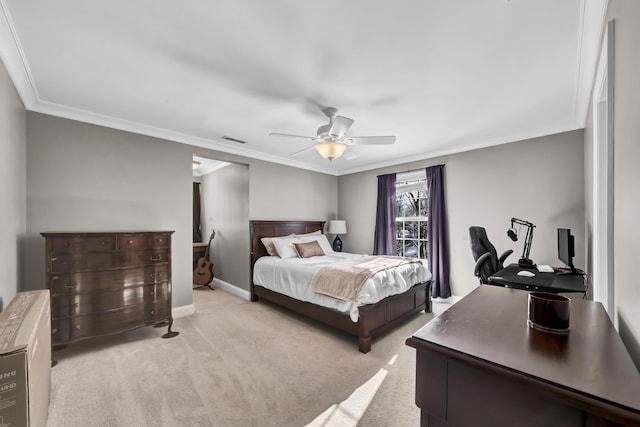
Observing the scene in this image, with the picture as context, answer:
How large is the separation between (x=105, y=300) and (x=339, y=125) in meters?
2.89

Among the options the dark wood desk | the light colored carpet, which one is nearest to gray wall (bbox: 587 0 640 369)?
the dark wood desk

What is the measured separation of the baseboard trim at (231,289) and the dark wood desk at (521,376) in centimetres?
398

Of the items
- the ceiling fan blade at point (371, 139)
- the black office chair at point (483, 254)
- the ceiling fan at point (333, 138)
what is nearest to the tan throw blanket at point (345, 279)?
the black office chair at point (483, 254)

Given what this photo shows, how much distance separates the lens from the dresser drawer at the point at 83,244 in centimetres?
246

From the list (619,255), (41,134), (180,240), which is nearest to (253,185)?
(180,240)

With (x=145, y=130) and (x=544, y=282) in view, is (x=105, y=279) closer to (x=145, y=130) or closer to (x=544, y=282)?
(x=145, y=130)

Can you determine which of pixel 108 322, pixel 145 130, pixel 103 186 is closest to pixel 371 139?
pixel 145 130

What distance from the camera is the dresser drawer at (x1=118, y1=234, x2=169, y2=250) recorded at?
2.79 meters

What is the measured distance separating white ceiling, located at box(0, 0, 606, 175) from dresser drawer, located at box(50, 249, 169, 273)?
1.53m

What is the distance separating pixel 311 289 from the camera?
321 cm

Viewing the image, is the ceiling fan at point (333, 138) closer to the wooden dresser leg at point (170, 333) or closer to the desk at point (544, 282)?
the desk at point (544, 282)

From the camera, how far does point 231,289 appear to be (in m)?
4.82

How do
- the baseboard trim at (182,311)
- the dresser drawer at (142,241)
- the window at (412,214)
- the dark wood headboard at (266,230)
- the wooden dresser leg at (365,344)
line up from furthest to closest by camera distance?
1. the window at (412,214)
2. the dark wood headboard at (266,230)
3. the baseboard trim at (182,311)
4. the dresser drawer at (142,241)
5. the wooden dresser leg at (365,344)

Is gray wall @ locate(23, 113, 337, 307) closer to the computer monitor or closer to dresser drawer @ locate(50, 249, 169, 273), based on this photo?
dresser drawer @ locate(50, 249, 169, 273)
